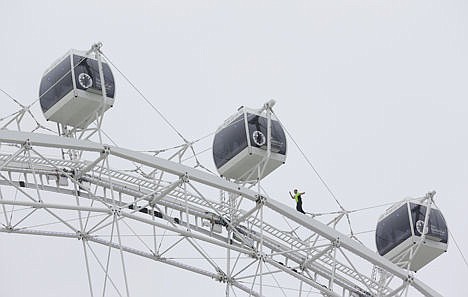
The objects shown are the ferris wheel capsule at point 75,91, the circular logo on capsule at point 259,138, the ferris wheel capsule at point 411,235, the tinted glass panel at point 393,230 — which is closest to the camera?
the ferris wheel capsule at point 75,91

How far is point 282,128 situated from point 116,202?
17.1 feet

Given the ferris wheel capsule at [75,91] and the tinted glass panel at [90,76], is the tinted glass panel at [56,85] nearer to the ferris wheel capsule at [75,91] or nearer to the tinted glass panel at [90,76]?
the ferris wheel capsule at [75,91]

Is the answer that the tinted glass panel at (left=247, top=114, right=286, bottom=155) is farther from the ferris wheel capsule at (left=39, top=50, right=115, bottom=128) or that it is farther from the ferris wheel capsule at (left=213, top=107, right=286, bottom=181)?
the ferris wheel capsule at (left=39, top=50, right=115, bottom=128)

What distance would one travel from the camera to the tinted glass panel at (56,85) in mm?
37188

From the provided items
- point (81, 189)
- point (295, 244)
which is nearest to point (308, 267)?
point (295, 244)

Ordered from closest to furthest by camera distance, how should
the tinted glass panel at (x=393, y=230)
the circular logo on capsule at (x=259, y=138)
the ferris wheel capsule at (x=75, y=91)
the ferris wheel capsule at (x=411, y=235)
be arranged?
1. the ferris wheel capsule at (x=75, y=91)
2. the circular logo on capsule at (x=259, y=138)
3. the ferris wheel capsule at (x=411, y=235)
4. the tinted glass panel at (x=393, y=230)

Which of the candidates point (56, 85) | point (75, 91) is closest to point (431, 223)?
point (75, 91)

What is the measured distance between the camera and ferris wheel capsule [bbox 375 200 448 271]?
42969 mm

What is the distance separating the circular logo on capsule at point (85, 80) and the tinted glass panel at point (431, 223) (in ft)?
37.8

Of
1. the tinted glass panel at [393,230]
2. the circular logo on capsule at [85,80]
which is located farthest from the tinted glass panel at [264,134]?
the tinted glass panel at [393,230]

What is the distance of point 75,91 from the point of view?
1457 inches

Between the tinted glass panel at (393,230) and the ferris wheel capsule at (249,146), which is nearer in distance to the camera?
the ferris wheel capsule at (249,146)

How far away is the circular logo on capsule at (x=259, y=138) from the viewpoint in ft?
129

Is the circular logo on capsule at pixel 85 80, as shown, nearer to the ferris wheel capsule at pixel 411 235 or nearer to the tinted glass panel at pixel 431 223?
the ferris wheel capsule at pixel 411 235
